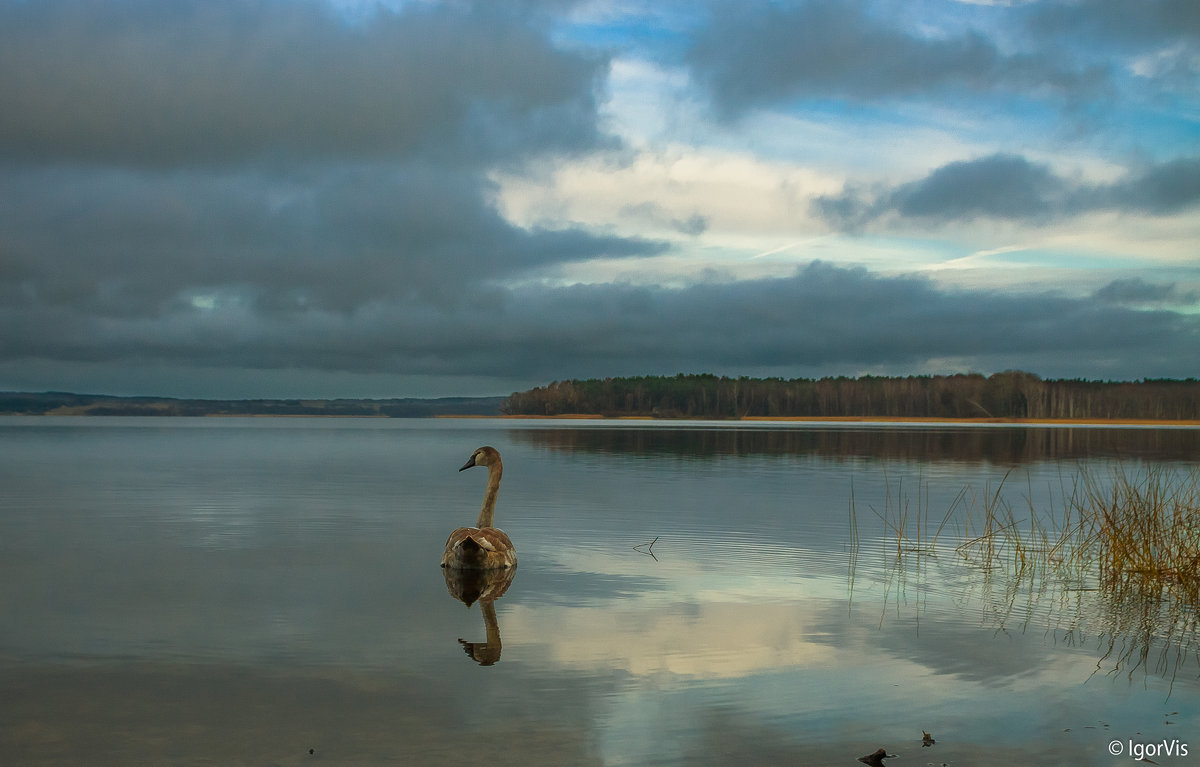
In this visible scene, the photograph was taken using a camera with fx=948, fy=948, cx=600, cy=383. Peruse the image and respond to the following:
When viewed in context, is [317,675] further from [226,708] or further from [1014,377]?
[1014,377]

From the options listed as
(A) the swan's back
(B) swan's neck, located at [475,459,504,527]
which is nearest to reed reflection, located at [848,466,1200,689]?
(A) the swan's back

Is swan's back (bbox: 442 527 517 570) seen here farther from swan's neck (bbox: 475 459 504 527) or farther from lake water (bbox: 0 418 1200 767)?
swan's neck (bbox: 475 459 504 527)

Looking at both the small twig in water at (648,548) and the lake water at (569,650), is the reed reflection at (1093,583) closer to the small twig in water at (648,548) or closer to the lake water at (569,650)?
the lake water at (569,650)

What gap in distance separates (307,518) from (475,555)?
28.6ft

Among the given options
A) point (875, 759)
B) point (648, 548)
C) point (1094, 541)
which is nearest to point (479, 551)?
point (648, 548)

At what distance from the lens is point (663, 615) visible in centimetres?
1120

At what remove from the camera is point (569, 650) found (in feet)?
31.0

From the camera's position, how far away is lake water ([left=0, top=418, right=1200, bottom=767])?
6844 mm

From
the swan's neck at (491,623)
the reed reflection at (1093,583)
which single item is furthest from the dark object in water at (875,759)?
the swan's neck at (491,623)

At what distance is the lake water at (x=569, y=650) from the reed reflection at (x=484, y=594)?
0.09 meters

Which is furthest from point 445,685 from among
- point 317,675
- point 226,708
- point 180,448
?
point 180,448

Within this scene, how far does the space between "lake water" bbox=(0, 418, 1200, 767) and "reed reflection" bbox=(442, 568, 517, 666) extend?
9cm

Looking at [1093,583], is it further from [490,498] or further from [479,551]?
[490,498]

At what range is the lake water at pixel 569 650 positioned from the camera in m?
6.84
